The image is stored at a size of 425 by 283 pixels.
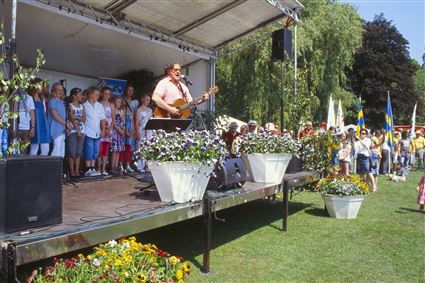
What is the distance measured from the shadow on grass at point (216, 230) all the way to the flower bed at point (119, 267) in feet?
7.60

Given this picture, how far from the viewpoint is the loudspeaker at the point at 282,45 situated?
9.28m

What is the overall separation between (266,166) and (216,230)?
1.26m

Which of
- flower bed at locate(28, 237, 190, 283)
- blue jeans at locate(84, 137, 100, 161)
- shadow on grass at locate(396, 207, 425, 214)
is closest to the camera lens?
flower bed at locate(28, 237, 190, 283)

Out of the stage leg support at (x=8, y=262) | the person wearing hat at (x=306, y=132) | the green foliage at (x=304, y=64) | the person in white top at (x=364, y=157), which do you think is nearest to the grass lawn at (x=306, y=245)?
the person wearing hat at (x=306, y=132)

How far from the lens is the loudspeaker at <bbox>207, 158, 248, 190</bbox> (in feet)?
17.5

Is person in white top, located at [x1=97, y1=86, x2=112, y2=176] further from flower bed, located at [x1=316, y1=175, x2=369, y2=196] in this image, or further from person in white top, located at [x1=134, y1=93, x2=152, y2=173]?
flower bed, located at [x1=316, y1=175, x2=369, y2=196]

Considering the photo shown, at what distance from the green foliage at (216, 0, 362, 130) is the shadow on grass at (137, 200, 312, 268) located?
9.33 m

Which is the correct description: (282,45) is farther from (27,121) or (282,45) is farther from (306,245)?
(27,121)

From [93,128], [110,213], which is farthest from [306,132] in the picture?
[110,213]

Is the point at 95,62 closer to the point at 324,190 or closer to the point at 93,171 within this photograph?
the point at 93,171

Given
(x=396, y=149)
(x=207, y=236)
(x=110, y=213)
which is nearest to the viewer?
(x=110, y=213)

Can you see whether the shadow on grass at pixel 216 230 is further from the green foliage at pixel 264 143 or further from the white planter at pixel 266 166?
the green foliage at pixel 264 143

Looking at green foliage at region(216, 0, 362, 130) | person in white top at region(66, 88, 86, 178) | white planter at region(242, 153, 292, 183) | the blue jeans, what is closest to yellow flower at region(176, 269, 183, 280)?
white planter at region(242, 153, 292, 183)

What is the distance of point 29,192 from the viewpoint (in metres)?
3.22
